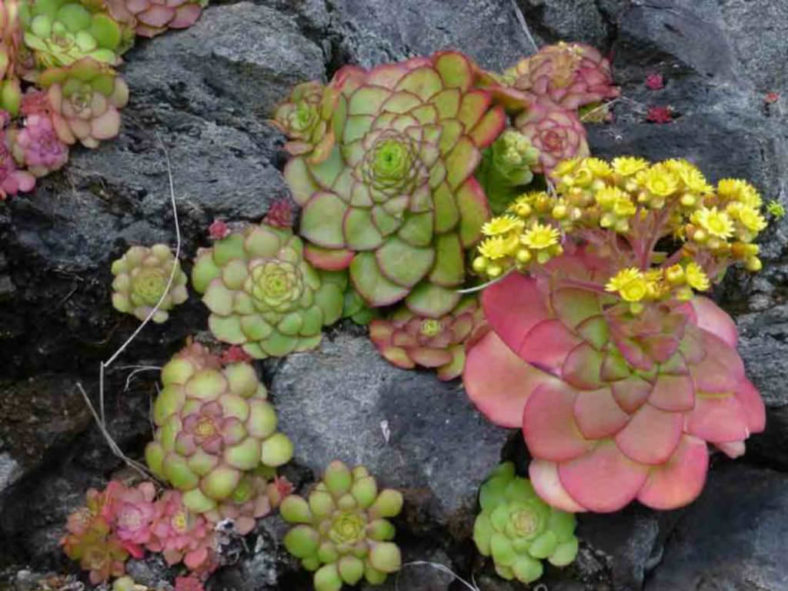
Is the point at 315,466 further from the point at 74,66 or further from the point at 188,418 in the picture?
the point at 74,66

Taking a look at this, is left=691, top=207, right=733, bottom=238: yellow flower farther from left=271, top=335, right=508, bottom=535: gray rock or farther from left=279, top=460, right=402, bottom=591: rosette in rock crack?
left=279, top=460, right=402, bottom=591: rosette in rock crack

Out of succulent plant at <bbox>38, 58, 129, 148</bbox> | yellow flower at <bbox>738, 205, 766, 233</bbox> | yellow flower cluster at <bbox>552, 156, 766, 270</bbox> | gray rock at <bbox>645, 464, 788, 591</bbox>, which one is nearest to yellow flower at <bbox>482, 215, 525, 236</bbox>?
yellow flower cluster at <bbox>552, 156, 766, 270</bbox>

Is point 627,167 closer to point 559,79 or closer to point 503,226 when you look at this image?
point 503,226

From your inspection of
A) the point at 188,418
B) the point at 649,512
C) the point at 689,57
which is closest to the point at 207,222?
the point at 188,418

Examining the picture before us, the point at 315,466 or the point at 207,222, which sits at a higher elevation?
the point at 207,222

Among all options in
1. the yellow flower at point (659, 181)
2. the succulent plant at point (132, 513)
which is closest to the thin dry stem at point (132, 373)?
the succulent plant at point (132, 513)

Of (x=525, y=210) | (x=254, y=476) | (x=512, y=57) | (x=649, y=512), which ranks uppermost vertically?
(x=525, y=210)
